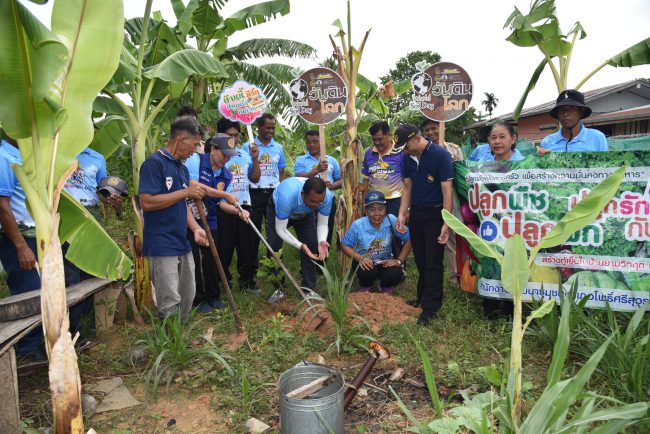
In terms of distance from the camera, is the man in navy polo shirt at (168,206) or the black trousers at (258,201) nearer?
the man in navy polo shirt at (168,206)

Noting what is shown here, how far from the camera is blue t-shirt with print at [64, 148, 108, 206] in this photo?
4016 millimetres

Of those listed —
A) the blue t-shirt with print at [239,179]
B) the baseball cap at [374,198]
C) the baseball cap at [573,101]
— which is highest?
the baseball cap at [573,101]

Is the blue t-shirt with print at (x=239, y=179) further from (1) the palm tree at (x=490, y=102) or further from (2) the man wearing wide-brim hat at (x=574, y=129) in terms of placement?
(1) the palm tree at (x=490, y=102)

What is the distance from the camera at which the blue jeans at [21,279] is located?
3529 millimetres

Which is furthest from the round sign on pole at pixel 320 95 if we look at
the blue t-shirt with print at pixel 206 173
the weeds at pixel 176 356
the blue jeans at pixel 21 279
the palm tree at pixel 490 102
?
the palm tree at pixel 490 102

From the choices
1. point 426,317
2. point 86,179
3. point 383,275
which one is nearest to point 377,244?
point 383,275

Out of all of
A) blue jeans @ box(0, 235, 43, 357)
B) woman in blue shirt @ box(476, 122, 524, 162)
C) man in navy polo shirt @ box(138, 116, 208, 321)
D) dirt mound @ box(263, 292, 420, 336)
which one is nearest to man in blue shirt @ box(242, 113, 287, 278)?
dirt mound @ box(263, 292, 420, 336)

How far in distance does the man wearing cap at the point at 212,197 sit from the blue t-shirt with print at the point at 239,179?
0.40 ft

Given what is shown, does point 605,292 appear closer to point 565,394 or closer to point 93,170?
point 565,394

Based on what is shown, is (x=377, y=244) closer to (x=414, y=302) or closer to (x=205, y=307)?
(x=414, y=302)

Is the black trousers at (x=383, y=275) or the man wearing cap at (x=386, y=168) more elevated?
the man wearing cap at (x=386, y=168)

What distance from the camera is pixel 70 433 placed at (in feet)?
6.93

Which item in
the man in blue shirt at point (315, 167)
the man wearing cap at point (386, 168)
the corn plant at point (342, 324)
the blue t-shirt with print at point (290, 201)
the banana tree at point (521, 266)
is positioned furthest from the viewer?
the man in blue shirt at point (315, 167)

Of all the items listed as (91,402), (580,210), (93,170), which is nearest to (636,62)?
(580,210)
